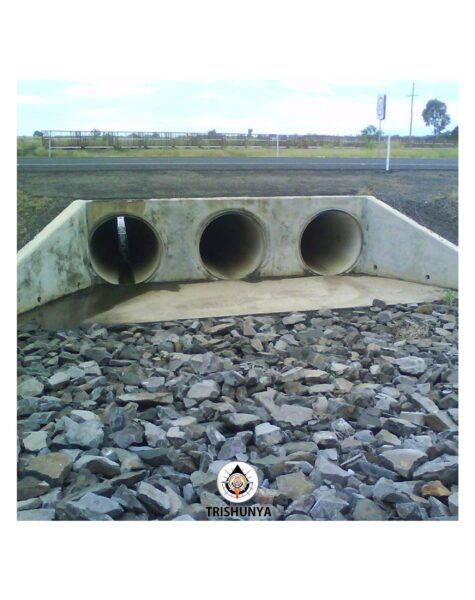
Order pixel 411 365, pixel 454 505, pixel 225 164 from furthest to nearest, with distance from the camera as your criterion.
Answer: pixel 225 164
pixel 411 365
pixel 454 505

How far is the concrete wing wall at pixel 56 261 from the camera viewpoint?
7488 mm

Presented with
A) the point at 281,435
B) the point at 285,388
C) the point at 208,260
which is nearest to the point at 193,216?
the point at 208,260

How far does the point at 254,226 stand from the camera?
9.59 meters

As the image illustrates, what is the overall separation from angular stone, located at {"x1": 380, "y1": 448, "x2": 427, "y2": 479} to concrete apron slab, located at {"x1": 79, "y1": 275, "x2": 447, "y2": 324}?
3592 millimetres

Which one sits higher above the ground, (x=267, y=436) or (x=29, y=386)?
(x=29, y=386)

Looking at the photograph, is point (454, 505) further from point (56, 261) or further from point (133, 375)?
point (56, 261)

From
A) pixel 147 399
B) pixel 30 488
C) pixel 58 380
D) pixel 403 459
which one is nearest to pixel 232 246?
pixel 58 380

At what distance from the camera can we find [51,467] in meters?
4.29

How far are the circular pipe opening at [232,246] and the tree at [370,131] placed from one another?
324 centimetres

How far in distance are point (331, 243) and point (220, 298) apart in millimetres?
2651

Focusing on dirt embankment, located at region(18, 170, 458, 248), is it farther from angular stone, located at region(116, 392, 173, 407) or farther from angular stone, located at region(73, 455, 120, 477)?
angular stone, located at region(73, 455, 120, 477)

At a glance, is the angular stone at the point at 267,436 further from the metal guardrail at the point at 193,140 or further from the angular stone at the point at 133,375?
the metal guardrail at the point at 193,140

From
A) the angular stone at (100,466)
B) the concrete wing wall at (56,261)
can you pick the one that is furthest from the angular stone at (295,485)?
the concrete wing wall at (56,261)

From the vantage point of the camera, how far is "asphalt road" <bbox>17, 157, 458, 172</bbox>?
6.44 meters
